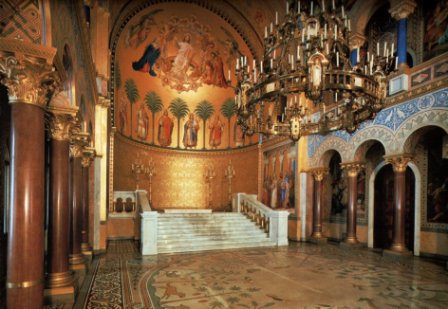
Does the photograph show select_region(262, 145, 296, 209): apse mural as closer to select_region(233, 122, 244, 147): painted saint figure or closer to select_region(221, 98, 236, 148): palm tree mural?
select_region(233, 122, 244, 147): painted saint figure

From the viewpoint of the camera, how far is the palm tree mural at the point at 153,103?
16391mm

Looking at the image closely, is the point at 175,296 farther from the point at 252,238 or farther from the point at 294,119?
the point at 252,238

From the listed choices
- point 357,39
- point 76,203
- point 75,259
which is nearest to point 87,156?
point 76,203

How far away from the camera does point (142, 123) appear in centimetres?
1602

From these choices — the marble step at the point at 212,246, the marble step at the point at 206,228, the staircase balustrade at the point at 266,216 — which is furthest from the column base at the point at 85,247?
the staircase balustrade at the point at 266,216

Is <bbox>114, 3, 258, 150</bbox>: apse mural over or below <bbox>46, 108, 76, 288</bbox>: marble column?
over

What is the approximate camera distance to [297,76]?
208 inches

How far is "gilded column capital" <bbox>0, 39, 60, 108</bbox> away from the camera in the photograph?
145 inches

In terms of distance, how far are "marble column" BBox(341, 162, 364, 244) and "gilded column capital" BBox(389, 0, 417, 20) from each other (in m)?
4.89

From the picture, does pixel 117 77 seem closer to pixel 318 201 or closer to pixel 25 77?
pixel 318 201

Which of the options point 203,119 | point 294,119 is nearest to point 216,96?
point 203,119

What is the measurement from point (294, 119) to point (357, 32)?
630 centimetres

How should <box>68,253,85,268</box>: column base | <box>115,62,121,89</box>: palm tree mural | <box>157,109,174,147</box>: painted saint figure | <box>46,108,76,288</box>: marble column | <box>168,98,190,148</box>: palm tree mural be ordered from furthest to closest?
<box>168,98,190,148</box>: palm tree mural, <box>157,109,174,147</box>: painted saint figure, <box>115,62,121,89</box>: palm tree mural, <box>68,253,85,268</box>: column base, <box>46,108,76,288</box>: marble column

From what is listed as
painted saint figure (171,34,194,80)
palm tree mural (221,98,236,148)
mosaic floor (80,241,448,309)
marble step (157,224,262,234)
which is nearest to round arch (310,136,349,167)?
marble step (157,224,262,234)
